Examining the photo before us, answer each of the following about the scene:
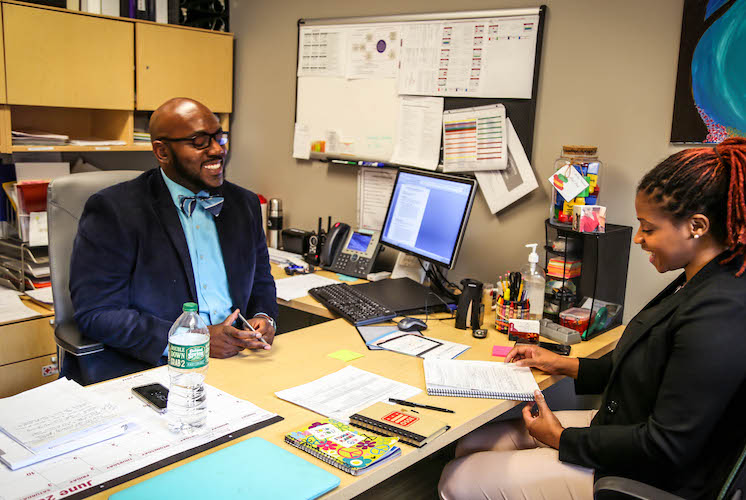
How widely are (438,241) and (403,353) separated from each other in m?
0.63

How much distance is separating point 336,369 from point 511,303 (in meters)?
0.71

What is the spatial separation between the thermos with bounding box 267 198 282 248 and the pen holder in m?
1.50

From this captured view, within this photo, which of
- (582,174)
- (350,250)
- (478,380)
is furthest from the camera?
(350,250)

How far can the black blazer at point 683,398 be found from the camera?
4.15 ft

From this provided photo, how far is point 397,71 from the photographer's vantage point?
Result: 111 inches

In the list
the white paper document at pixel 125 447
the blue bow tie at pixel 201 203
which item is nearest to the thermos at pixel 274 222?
the blue bow tie at pixel 201 203

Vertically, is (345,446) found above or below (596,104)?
below

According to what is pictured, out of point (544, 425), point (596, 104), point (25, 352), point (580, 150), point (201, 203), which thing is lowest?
point (25, 352)

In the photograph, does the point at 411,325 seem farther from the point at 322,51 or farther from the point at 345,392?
the point at 322,51

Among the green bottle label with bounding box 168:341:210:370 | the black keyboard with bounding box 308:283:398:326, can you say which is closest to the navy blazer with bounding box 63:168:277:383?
the black keyboard with bounding box 308:283:398:326

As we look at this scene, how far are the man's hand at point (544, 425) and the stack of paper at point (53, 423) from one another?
958 millimetres

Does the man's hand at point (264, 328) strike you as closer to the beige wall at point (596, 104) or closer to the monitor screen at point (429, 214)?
the monitor screen at point (429, 214)

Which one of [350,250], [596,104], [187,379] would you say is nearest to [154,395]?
[187,379]

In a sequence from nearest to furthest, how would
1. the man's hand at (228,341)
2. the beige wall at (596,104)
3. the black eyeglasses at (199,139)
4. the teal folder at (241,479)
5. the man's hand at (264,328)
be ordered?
the teal folder at (241,479), the man's hand at (228,341), the man's hand at (264,328), the black eyeglasses at (199,139), the beige wall at (596,104)
